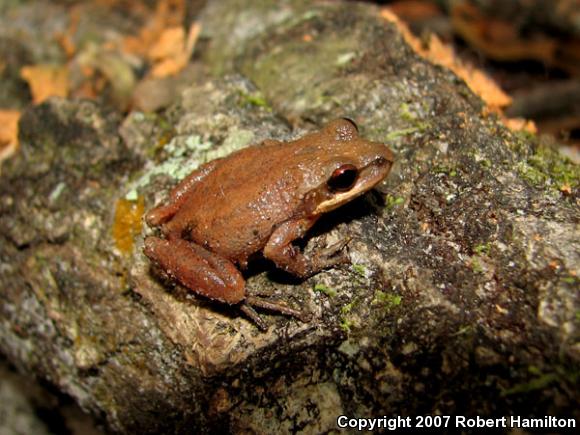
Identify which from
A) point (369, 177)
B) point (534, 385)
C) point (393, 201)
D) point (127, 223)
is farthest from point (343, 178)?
point (127, 223)

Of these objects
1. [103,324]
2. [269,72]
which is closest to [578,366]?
[103,324]

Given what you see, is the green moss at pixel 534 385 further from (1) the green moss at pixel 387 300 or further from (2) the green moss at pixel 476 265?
(1) the green moss at pixel 387 300

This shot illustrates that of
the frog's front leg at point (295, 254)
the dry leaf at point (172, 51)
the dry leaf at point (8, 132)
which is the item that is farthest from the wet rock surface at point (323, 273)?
the dry leaf at point (8, 132)

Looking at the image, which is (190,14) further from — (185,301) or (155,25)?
(185,301)

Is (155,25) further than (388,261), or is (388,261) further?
(155,25)

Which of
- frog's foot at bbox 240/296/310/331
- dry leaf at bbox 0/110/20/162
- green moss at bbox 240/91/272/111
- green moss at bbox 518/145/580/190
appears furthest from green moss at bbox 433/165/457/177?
dry leaf at bbox 0/110/20/162

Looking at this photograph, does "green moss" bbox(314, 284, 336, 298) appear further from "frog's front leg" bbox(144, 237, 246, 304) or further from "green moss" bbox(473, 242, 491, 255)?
"green moss" bbox(473, 242, 491, 255)
